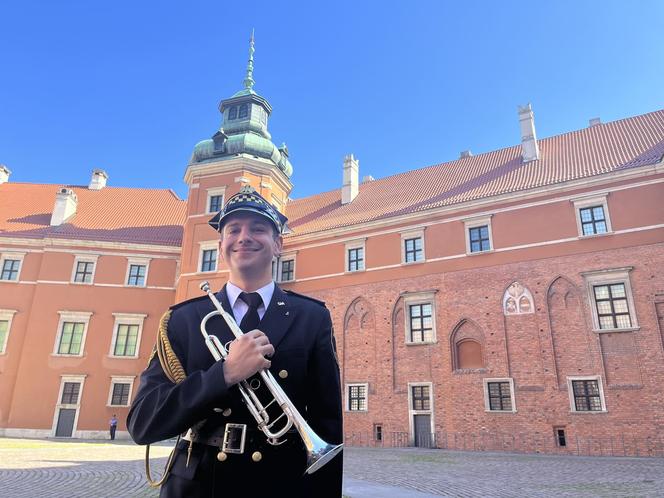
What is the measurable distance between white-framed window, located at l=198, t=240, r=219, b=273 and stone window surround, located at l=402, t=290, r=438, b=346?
10.8 meters

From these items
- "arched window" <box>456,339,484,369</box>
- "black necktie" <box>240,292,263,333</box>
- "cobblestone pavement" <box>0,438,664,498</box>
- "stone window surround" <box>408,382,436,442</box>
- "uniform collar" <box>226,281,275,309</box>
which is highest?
"arched window" <box>456,339,484,369</box>

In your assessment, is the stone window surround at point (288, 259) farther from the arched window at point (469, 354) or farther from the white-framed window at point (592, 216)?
the white-framed window at point (592, 216)

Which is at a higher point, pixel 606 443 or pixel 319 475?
pixel 319 475

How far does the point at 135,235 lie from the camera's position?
97.6ft

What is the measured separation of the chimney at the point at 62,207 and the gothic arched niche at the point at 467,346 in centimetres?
2496

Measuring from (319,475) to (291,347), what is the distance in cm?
59

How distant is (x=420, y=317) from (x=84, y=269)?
1981cm

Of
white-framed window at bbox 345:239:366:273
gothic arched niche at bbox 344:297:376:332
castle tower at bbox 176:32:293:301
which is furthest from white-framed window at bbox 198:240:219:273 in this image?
gothic arched niche at bbox 344:297:376:332

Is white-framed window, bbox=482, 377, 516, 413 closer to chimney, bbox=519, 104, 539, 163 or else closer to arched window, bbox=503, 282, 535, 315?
arched window, bbox=503, 282, 535, 315

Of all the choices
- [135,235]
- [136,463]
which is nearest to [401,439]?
[136,463]

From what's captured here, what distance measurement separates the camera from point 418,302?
22.9 m

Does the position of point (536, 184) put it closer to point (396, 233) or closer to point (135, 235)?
point (396, 233)

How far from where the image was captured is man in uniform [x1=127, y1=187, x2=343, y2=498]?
1.92 metres

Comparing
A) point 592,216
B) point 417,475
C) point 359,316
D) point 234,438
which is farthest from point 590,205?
point 234,438
